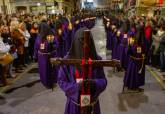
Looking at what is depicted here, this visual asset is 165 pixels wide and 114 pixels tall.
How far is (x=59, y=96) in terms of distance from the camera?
26.3ft

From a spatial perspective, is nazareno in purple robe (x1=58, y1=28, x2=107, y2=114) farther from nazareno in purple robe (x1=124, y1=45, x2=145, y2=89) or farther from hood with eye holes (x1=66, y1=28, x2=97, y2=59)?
nazareno in purple robe (x1=124, y1=45, x2=145, y2=89)

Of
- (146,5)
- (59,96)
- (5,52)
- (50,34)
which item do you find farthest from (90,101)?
(146,5)

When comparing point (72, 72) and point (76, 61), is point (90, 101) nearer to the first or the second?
point (72, 72)

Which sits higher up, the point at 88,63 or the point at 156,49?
the point at 88,63

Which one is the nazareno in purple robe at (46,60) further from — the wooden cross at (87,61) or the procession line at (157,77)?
the wooden cross at (87,61)

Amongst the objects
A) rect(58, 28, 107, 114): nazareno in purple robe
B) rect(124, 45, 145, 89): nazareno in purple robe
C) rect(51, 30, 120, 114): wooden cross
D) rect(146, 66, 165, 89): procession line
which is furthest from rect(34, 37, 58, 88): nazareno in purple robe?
rect(51, 30, 120, 114): wooden cross

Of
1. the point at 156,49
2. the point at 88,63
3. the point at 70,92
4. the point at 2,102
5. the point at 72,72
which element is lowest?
the point at 2,102

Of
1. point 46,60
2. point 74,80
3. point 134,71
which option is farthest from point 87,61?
point 46,60

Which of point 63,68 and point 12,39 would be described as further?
point 12,39

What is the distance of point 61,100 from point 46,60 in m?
1.45

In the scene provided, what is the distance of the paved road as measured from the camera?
7035mm

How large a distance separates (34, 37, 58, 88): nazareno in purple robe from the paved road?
33 centimetres

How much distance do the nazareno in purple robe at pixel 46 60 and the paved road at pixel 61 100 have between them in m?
0.33

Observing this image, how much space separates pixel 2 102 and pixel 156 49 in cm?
648
